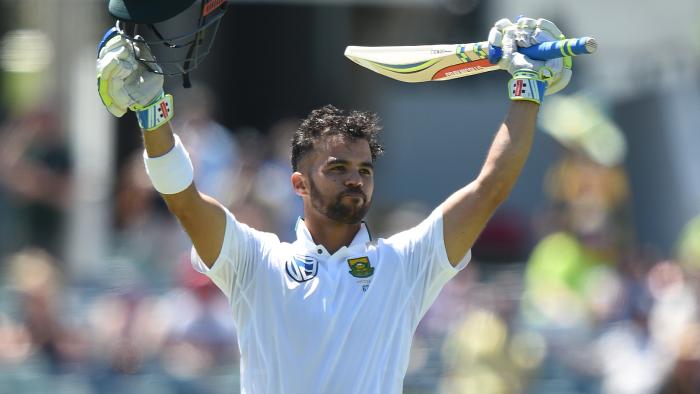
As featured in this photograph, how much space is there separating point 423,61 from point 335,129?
0.44 metres

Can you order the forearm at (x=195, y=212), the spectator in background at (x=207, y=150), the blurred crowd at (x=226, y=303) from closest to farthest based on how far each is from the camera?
the forearm at (x=195, y=212), the blurred crowd at (x=226, y=303), the spectator in background at (x=207, y=150)

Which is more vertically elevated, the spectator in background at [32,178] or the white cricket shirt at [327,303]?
the spectator in background at [32,178]

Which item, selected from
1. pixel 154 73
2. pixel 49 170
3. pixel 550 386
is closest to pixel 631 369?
pixel 550 386

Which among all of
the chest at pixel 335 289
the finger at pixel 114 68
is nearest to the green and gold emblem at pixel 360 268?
the chest at pixel 335 289

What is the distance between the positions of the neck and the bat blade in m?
0.60

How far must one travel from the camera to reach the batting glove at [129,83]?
4.25m

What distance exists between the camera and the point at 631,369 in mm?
8664

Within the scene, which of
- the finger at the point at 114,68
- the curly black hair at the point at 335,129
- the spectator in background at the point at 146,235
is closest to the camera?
the finger at the point at 114,68

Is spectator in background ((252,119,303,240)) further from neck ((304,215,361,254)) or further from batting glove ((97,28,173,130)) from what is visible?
batting glove ((97,28,173,130))

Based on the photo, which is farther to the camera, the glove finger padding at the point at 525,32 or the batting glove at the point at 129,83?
the glove finger padding at the point at 525,32

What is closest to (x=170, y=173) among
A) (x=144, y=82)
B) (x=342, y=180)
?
(x=144, y=82)

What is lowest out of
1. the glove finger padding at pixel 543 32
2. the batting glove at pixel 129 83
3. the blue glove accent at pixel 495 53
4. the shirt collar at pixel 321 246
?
the shirt collar at pixel 321 246

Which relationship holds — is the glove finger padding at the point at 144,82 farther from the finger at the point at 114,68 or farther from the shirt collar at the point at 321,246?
the shirt collar at the point at 321,246

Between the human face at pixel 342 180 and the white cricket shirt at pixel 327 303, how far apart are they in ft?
0.44
